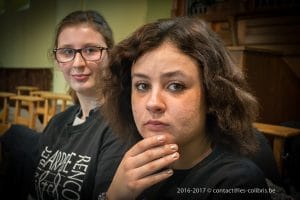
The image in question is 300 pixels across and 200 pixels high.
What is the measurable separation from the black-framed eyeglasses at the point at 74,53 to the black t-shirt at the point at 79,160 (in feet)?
0.44

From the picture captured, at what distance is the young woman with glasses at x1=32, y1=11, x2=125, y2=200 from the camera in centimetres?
58

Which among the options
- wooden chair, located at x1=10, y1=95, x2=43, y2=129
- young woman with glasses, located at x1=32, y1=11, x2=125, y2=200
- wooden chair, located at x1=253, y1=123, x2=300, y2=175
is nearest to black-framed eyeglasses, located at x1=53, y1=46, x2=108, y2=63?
young woman with glasses, located at x1=32, y1=11, x2=125, y2=200

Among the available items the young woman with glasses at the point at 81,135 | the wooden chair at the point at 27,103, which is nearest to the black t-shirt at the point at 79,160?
the young woman with glasses at the point at 81,135

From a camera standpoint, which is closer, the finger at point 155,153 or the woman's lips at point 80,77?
the finger at point 155,153

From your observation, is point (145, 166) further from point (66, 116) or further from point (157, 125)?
point (66, 116)

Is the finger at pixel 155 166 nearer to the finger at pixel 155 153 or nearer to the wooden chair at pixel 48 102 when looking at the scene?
the finger at pixel 155 153

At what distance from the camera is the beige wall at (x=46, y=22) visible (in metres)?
0.60

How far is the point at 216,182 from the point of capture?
423mm

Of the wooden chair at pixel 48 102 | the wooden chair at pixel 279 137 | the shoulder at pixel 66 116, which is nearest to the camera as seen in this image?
the wooden chair at pixel 279 137

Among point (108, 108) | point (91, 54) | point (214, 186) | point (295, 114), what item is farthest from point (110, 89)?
point (295, 114)

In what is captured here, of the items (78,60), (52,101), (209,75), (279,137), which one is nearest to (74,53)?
(78,60)

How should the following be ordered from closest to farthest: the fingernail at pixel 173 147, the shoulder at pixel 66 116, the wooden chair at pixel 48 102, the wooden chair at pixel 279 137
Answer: the fingernail at pixel 173 147 → the wooden chair at pixel 279 137 → the wooden chair at pixel 48 102 → the shoulder at pixel 66 116

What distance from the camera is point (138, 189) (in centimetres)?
41

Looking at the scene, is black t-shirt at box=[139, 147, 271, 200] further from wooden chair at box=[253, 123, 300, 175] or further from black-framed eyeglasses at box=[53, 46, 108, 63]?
black-framed eyeglasses at box=[53, 46, 108, 63]
